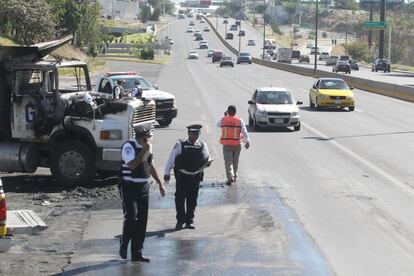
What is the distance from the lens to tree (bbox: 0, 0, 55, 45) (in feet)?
157

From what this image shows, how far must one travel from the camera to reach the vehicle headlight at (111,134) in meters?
15.1

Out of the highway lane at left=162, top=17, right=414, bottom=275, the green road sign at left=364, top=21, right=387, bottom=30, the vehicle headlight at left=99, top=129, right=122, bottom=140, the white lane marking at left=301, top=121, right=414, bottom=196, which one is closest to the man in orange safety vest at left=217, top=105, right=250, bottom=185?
the highway lane at left=162, top=17, right=414, bottom=275

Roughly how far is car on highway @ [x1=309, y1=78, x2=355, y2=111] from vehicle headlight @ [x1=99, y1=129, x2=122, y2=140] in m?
23.1

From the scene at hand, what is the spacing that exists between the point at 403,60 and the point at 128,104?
159358 millimetres

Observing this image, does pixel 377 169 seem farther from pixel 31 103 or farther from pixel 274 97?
pixel 274 97

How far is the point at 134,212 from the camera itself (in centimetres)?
954

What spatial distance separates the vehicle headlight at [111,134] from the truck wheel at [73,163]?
1.46ft

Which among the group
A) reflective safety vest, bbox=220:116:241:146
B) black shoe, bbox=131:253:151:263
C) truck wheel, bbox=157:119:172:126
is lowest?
truck wheel, bbox=157:119:172:126

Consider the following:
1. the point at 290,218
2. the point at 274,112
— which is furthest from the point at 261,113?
the point at 290,218

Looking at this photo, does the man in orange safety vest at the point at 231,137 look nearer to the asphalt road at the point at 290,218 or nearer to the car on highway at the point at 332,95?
the asphalt road at the point at 290,218

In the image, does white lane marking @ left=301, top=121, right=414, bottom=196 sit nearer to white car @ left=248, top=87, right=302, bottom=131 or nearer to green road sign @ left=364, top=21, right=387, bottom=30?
white car @ left=248, top=87, right=302, bottom=131

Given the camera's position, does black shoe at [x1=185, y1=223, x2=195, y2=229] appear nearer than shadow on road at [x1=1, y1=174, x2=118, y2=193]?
Yes

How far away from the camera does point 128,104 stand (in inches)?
592

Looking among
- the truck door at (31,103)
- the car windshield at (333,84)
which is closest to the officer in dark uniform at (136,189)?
the truck door at (31,103)
